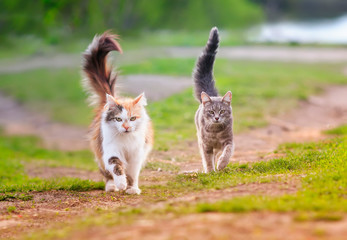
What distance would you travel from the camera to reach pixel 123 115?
8078 millimetres

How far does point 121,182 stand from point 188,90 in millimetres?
12611

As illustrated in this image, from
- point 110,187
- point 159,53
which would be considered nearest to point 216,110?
point 110,187

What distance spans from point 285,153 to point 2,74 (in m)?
23.6

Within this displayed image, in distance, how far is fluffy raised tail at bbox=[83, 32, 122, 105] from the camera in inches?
377

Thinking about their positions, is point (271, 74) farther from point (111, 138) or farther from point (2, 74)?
point (111, 138)

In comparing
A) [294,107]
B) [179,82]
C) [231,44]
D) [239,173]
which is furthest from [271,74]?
[239,173]

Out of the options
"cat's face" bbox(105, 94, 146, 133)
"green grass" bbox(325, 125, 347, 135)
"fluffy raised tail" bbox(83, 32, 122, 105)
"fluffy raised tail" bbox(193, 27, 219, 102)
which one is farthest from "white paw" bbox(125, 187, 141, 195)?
"green grass" bbox(325, 125, 347, 135)

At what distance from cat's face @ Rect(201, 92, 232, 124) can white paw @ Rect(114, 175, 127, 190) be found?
1.75 m

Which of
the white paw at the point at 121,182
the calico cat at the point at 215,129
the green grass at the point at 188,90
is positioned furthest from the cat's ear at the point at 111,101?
the green grass at the point at 188,90

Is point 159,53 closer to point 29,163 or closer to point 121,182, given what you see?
point 29,163

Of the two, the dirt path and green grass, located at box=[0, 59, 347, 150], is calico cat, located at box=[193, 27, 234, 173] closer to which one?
the dirt path

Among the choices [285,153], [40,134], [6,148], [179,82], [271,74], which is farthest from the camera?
[271,74]

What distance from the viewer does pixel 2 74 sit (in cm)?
3022

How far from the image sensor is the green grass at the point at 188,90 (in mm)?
16141
